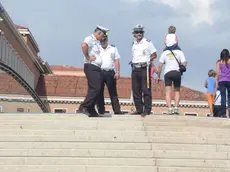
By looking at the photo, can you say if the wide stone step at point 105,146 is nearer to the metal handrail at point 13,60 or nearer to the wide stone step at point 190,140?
the wide stone step at point 190,140

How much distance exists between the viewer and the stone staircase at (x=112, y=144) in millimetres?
10109

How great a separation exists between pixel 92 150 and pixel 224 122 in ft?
12.3

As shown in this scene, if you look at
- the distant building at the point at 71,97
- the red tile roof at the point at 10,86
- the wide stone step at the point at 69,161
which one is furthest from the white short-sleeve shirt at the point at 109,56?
the distant building at the point at 71,97

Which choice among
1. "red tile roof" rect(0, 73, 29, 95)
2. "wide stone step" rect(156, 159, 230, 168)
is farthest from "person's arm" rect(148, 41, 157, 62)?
"red tile roof" rect(0, 73, 29, 95)

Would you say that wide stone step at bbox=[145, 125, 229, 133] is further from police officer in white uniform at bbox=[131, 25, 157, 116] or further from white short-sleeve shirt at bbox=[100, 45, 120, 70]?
white short-sleeve shirt at bbox=[100, 45, 120, 70]

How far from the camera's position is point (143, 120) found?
12766 millimetres

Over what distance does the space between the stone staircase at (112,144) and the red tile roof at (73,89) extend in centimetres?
4455

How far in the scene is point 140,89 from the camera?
1408cm

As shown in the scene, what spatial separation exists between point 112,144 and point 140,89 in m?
3.25

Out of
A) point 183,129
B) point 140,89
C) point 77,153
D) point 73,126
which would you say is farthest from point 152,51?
point 77,153

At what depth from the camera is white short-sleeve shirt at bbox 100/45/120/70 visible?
14559mm

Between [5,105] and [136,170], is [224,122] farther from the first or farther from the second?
[5,105]

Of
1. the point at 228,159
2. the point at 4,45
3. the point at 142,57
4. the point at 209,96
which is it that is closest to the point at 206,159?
the point at 228,159

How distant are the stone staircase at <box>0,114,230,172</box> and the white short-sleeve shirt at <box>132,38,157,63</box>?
5.08ft
